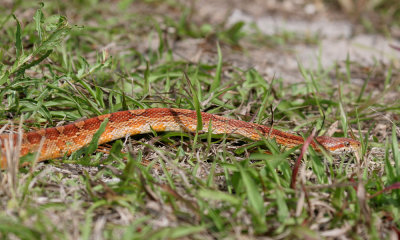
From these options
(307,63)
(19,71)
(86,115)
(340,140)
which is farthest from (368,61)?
(19,71)

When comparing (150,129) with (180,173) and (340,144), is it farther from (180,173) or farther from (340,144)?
(340,144)

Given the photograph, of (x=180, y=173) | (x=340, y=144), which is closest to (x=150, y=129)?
(x=180, y=173)

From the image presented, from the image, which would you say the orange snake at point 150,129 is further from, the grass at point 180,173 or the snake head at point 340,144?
the grass at point 180,173

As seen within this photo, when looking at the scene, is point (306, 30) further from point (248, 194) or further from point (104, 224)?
point (104, 224)

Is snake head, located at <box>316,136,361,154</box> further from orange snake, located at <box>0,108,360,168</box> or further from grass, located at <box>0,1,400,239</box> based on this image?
grass, located at <box>0,1,400,239</box>

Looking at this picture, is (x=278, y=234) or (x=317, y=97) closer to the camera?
(x=278, y=234)

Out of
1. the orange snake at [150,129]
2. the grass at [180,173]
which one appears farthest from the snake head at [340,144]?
the grass at [180,173]
